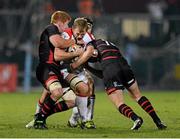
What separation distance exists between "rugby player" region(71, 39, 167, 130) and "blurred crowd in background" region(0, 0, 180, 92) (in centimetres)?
1450

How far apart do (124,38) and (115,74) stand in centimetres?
1696

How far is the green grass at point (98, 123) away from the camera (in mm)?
12086

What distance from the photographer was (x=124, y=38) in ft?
97.6

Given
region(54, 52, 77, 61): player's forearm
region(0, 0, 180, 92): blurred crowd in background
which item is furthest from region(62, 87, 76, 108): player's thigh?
region(0, 0, 180, 92): blurred crowd in background

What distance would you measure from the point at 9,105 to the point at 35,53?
910 cm

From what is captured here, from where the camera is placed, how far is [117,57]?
43.0ft

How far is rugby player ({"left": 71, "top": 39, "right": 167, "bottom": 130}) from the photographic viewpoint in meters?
12.8

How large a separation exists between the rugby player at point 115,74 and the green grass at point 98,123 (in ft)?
1.22

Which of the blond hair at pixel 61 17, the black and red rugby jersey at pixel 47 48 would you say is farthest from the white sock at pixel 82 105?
the blond hair at pixel 61 17

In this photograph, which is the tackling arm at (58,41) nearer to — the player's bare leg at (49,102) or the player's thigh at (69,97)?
the player's bare leg at (49,102)

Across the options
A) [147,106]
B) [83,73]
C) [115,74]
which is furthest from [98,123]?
[115,74]

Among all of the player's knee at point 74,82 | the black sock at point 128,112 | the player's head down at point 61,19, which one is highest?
the player's head down at point 61,19

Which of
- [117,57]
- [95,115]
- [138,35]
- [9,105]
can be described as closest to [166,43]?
[138,35]

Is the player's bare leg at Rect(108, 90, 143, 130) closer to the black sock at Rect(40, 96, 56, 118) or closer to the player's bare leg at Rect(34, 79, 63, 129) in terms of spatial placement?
the player's bare leg at Rect(34, 79, 63, 129)
